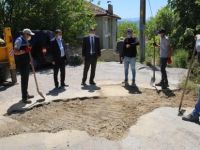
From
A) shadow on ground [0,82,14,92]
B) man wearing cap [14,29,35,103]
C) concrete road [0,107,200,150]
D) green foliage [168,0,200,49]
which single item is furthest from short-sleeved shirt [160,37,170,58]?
green foliage [168,0,200,49]

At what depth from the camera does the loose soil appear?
27.8ft

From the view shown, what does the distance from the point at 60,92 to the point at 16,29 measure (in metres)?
11.0

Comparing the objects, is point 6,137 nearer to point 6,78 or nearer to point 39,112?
point 39,112

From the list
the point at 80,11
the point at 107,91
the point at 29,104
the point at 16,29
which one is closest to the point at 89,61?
the point at 107,91

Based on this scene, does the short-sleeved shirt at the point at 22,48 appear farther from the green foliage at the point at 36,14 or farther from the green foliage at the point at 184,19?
the green foliage at the point at 184,19

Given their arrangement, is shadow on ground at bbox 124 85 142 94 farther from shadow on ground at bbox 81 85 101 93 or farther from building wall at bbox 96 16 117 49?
building wall at bbox 96 16 117 49

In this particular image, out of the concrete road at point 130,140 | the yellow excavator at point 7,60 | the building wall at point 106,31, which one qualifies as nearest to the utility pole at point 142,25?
the yellow excavator at point 7,60

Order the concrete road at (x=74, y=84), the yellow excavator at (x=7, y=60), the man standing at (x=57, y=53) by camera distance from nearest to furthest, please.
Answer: the concrete road at (x=74, y=84)
the man standing at (x=57, y=53)
the yellow excavator at (x=7, y=60)

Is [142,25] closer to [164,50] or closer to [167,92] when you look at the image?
[164,50]

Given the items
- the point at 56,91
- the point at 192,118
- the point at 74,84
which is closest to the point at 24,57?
the point at 56,91

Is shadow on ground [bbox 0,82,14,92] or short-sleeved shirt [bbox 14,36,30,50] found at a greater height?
short-sleeved shirt [bbox 14,36,30,50]

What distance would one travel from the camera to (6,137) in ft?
26.8

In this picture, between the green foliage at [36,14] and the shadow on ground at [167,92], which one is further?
the green foliage at [36,14]

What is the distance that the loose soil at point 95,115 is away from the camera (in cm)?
848
